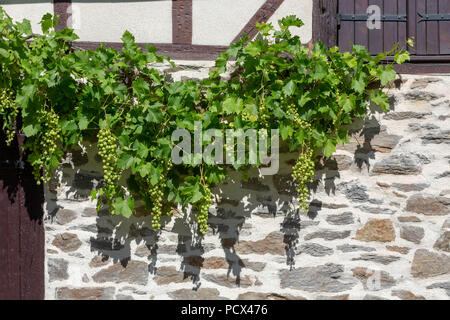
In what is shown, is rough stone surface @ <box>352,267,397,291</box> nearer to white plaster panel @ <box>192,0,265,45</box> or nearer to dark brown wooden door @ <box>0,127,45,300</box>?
white plaster panel @ <box>192,0,265,45</box>

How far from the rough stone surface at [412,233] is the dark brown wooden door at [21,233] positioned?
93.0 inches

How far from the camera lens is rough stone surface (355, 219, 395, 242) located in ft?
9.89

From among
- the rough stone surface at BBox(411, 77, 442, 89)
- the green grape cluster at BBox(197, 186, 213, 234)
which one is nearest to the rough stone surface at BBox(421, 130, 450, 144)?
the rough stone surface at BBox(411, 77, 442, 89)

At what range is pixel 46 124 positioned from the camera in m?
2.84

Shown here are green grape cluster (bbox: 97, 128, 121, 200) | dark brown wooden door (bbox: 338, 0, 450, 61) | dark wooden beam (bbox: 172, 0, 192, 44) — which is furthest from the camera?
dark brown wooden door (bbox: 338, 0, 450, 61)

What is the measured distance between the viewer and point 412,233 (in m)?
3.01

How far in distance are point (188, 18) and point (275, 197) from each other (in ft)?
4.17

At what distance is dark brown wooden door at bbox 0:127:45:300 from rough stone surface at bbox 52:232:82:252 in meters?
0.14

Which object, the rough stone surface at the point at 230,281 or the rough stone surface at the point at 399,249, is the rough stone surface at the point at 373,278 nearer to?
the rough stone surface at the point at 399,249

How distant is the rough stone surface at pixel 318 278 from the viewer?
9.95 feet

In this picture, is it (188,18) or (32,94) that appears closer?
(32,94)

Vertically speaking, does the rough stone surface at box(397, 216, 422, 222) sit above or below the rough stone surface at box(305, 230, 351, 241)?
above
